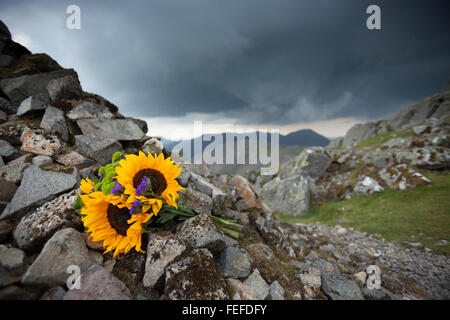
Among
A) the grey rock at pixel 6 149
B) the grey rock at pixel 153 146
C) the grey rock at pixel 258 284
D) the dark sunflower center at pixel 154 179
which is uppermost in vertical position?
the grey rock at pixel 153 146

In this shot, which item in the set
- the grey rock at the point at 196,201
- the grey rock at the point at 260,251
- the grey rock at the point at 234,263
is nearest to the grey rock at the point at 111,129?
the grey rock at the point at 196,201

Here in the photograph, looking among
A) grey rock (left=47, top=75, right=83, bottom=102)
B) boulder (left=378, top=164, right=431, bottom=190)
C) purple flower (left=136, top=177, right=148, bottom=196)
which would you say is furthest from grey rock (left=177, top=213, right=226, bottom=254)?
boulder (left=378, top=164, right=431, bottom=190)

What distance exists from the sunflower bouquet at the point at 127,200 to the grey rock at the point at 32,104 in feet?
13.2

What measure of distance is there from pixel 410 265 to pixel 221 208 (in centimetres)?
759

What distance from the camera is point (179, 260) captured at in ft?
9.55

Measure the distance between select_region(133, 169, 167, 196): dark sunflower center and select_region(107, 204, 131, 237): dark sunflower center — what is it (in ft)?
1.86

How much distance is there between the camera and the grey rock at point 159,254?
274 centimetres

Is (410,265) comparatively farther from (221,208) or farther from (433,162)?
(433,162)

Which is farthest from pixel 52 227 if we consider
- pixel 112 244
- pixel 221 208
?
pixel 221 208

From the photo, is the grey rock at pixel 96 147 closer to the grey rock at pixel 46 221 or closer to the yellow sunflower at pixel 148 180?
the grey rock at pixel 46 221

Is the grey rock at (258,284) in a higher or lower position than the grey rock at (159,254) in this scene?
lower

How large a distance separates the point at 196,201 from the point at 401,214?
12.9 meters

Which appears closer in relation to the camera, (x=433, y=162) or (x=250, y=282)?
(x=250, y=282)

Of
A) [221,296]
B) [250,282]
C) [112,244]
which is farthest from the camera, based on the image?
[250,282]
